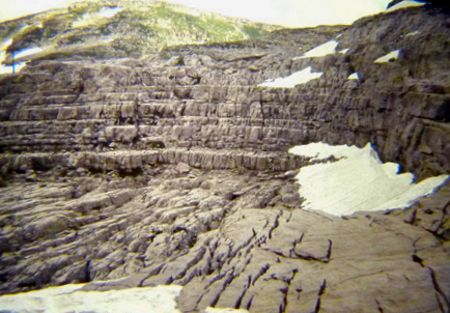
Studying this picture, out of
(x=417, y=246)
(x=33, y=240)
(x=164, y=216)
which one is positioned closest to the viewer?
(x=417, y=246)

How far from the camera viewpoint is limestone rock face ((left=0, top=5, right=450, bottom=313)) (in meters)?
12.5

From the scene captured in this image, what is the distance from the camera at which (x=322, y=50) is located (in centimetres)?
3734

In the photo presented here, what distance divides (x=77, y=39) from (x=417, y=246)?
8191 centimetres

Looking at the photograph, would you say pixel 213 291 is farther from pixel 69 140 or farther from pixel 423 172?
Answer: pixel 69 140

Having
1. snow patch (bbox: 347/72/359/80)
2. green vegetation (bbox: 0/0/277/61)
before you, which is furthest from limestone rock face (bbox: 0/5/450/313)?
green vegetation (bbox: 0/0/277/61)

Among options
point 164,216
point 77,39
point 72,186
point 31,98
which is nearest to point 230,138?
point 164,216

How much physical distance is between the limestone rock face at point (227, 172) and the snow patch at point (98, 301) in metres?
0.73

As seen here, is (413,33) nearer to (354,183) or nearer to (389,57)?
(389,57)

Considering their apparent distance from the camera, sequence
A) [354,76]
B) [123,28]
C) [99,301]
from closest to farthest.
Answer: [99,301] → [354,76] → [123,28]

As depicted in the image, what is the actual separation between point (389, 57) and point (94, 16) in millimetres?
82218

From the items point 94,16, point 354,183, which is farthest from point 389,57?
point 94,16

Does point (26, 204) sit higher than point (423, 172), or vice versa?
point (423, 172)

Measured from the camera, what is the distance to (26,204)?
910 inches

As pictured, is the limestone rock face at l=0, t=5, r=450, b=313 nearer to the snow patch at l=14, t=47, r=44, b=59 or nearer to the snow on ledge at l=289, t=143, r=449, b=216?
the snow on ledge at l=289, t=143, r=449, b=216
